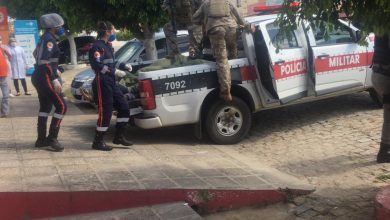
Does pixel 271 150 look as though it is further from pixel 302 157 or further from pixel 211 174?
pixel 211 174

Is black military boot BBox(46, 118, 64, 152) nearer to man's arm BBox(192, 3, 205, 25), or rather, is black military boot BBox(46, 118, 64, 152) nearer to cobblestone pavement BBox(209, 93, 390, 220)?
cobblestone pavement BBox(209, 93, 390, 220)

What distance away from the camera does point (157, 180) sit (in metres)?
5.17

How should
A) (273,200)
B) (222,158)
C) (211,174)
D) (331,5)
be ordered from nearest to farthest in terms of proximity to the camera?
Answer: (331,5) < (273,200) < (211,174) < (222,158)

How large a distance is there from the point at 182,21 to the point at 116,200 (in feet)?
16.2

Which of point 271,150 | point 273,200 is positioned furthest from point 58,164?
point 271,150

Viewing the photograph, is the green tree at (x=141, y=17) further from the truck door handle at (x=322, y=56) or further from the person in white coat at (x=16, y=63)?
the person in white coat at (x=16, y=63)

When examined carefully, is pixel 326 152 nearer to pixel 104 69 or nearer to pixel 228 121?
pixel 228 121

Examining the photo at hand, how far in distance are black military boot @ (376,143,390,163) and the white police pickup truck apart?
5.21 ft

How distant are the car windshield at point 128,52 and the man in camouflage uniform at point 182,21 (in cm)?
202

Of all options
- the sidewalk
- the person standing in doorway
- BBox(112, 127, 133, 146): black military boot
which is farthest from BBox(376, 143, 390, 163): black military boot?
the person standing in doorway

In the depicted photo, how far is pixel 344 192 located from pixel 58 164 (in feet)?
10.4

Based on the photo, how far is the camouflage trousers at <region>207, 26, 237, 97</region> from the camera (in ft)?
23.0

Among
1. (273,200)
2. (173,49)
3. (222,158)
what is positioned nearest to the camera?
(273,200)

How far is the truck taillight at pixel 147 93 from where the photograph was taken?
22.5 feet
